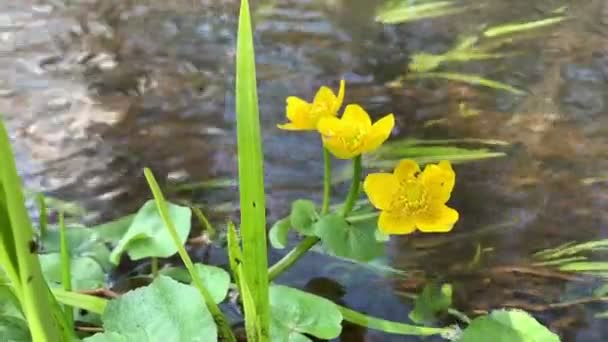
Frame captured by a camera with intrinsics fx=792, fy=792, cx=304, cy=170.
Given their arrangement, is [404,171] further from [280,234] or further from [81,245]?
[81,245]

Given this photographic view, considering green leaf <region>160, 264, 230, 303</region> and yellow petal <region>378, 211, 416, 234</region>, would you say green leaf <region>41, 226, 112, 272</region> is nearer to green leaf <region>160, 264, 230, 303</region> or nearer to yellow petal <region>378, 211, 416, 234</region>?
green leaf <region>160, 264, 230, 303</region>

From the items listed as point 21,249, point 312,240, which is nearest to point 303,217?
point 312,240

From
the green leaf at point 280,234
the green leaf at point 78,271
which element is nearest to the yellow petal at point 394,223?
the green leaf at point 280,234

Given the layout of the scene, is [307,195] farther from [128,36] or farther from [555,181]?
[128,36]

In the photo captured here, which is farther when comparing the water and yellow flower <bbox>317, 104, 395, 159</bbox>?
the water

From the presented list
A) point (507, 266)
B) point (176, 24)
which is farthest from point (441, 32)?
point (507, 266)

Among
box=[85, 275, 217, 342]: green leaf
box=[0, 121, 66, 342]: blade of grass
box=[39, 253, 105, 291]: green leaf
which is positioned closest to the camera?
box=[0, 121, 66, 342]: blade of grass

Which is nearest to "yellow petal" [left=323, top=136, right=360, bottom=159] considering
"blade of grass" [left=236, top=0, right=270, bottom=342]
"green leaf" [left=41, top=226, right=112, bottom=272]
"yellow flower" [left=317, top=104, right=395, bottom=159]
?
"yellow flower" [left=317, top=104, right=395, bottom=159]

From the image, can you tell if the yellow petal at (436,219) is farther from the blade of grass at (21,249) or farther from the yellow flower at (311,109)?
the blade of grass at (21,249)
